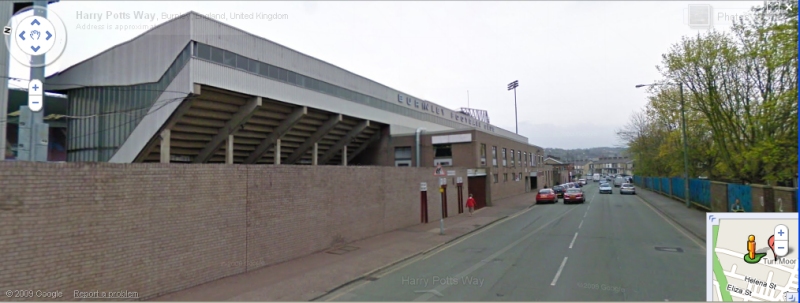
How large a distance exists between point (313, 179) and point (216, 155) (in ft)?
51.5

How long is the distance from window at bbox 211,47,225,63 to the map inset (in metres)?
20.4

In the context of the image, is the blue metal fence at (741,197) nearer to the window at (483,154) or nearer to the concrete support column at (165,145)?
the window at (483,154)

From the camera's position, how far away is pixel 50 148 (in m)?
25.8

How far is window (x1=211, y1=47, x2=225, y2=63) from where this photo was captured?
1941 centimetres

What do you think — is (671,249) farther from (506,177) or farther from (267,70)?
(506,177)

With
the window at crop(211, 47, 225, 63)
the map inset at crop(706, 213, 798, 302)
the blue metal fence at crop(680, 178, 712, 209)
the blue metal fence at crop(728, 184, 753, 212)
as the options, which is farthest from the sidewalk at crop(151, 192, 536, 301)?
the blue metal fence at crop(680, 178, 712, 209)

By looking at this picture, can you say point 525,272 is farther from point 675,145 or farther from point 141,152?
point 675,145

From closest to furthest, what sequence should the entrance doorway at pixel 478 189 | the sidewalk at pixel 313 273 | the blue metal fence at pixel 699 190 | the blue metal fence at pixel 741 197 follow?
the sidewalk at pixel 313 273, the blue metal fence at pixel 741 197, the blue metal fence at pixel 699 190, the entrance doorway at pixel 478 189

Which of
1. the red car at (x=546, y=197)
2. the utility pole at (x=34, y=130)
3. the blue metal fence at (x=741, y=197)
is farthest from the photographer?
the red car at (x=546, y=197)

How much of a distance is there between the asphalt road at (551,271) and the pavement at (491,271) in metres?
0.02

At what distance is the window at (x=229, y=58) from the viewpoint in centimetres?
2002

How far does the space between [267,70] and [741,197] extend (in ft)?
81.5

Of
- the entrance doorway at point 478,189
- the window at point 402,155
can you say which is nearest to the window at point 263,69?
the entrance doorway at point 478,189

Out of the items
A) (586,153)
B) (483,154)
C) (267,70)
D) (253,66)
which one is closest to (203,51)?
(253,66)
